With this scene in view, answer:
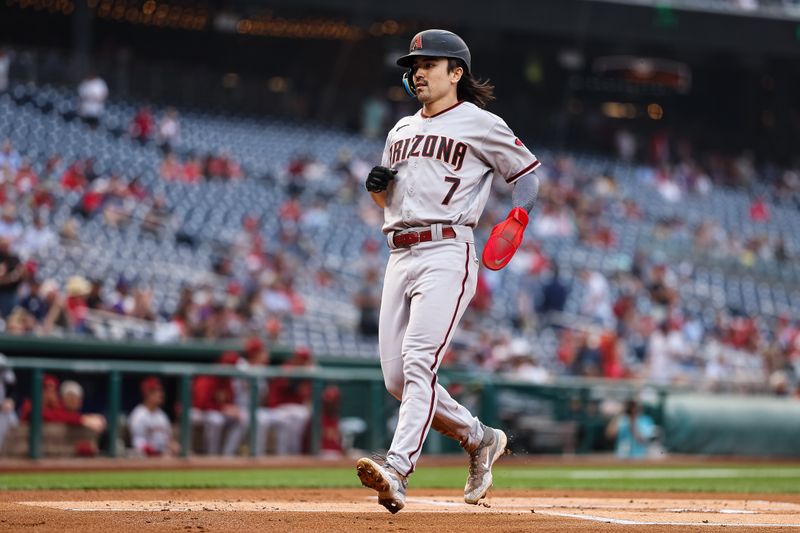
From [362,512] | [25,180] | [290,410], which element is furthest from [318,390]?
[362,512]

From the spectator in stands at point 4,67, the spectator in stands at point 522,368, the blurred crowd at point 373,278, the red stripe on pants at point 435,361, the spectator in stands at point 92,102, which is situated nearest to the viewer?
the red stripe on pants at point 435,361

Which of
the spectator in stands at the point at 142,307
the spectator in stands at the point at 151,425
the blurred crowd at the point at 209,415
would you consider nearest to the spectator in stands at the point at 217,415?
the blurred crowd at the point at 209,415

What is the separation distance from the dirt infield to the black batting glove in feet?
4.18

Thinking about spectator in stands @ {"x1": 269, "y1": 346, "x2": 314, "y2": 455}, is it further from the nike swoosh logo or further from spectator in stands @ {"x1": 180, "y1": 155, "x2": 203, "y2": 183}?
spectator in stands @ {"x1": 180, "y1": 155, "x2": 203, "y2": 183}

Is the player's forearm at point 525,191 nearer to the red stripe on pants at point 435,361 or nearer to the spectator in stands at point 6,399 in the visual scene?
the red stripe on pants at point 435,361

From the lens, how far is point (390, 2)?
25.7 m

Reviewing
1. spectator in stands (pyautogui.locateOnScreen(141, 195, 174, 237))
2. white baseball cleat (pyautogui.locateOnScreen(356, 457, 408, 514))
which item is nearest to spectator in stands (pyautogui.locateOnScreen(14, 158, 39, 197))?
spectator in stands (pyautogui.locateOnScreen(141, 195, 174, 237))

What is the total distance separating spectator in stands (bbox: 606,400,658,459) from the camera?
13686 mm

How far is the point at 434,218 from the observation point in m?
5.12

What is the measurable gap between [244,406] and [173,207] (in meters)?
6.42

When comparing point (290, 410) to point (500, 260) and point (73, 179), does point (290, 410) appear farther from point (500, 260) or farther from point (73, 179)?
point (500, 260)

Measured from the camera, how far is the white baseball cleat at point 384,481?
471cm

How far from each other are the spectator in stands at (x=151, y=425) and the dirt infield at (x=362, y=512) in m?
3.87

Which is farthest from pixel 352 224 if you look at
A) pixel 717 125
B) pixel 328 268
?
pixel 717 125
